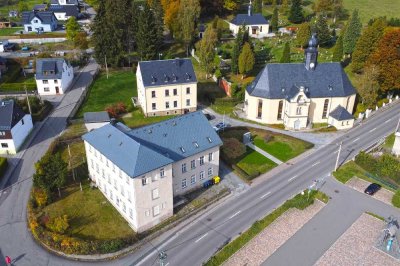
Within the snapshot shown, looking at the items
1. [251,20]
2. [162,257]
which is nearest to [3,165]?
[162,257]

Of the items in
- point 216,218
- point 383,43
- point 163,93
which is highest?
point 383,43

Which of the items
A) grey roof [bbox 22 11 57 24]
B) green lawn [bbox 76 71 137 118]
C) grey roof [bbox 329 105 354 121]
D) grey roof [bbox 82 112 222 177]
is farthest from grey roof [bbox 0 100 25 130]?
grey roof [bbox 22 11 57 24]

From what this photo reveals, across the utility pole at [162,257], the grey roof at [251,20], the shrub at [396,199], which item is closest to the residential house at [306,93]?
the shrub at [396,199]

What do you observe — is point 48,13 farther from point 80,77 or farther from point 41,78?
point 41,78

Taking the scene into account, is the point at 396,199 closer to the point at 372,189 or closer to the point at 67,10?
the point at 372,189

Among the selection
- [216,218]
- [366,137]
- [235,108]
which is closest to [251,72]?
[235,108]
